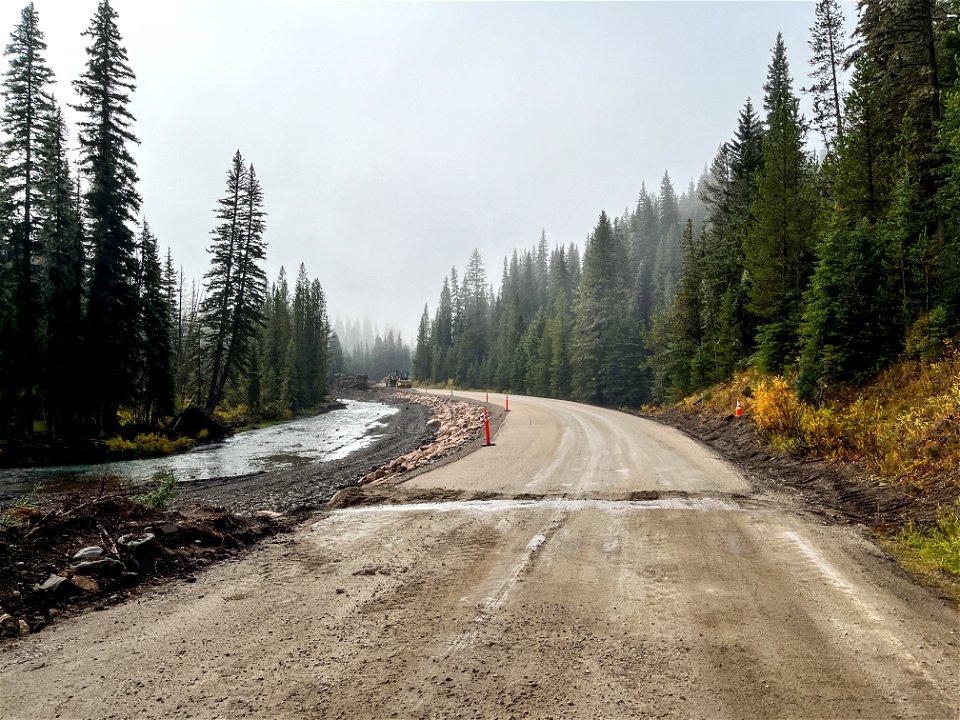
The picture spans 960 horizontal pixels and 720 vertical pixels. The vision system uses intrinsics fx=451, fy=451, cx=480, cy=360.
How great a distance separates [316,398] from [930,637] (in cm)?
5119

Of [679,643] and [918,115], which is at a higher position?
[918,115]

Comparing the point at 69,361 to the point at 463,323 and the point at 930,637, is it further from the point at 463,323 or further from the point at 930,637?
the point at 463,323

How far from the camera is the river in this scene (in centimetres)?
1453

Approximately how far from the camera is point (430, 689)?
281 cm

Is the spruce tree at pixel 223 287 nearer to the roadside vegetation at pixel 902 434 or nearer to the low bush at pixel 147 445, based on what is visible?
the low bush at pixel 147 445

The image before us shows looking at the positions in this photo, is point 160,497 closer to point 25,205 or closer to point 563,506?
point 563,506

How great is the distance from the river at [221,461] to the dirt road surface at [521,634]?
6558mm

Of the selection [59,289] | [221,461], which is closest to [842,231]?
[221,461]

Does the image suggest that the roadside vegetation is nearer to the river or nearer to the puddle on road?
the puddle on road

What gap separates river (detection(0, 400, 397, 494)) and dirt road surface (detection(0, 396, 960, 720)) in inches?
258

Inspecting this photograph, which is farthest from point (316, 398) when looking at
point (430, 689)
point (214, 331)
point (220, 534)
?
point (430, 689)

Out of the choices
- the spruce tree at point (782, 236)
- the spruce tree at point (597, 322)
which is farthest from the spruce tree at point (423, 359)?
the spruce tree at point (782, 236)

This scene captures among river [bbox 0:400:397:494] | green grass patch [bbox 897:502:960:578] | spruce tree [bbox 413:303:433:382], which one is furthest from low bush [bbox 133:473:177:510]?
spruce tree [bbox 413:303:433:382]

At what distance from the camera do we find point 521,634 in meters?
3.41
